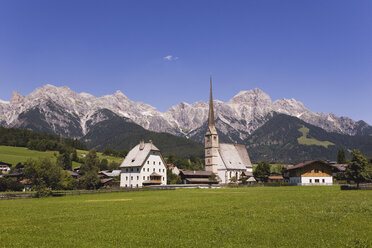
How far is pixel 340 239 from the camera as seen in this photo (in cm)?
1667

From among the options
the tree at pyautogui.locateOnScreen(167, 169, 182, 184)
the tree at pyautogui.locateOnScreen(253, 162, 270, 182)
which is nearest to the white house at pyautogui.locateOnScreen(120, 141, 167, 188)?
the tree at pyautogui.locateOnScreen(167, 169, 182, 184)

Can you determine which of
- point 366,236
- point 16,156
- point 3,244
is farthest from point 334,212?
point 16,156

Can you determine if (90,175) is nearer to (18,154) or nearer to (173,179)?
(173,179)

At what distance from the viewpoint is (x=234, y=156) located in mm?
138625

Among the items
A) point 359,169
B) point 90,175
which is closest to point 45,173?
point 90,175

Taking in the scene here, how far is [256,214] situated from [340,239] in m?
8.98

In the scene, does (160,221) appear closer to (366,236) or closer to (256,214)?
(256,214)

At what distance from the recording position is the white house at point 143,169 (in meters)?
108

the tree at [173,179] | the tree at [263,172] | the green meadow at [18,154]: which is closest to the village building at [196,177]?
the tree at [173,179]

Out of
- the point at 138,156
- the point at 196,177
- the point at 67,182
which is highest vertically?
the point at 138,156

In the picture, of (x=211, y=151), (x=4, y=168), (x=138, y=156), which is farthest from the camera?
(x=4, y=168)

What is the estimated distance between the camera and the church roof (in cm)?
13262

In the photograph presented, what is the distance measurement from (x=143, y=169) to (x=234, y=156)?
45684 mm

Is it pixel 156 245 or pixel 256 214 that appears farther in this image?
pixel 256 214
